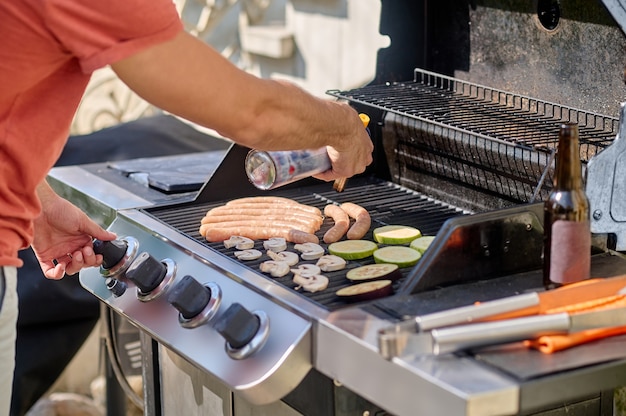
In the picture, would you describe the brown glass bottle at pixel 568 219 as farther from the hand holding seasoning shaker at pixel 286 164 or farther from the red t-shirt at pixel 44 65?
the red t-shirt at pixel 44 65

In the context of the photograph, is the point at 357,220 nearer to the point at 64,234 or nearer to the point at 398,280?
the point at 398,280

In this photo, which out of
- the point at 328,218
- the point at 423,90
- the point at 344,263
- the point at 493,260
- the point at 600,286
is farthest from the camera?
the point at 423,90

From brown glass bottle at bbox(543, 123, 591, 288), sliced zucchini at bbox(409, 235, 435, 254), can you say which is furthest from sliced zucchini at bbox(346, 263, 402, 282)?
brown glass bottle at bbox(543, 123, 591, 288)

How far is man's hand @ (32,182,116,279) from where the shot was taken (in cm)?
264

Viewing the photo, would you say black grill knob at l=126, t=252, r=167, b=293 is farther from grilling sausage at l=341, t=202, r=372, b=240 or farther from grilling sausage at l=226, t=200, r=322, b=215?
grilling sausage at l=341, t=202, r=372, b=240

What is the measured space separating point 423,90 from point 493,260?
98 centimetres

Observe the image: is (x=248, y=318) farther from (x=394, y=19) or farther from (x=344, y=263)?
(x=394, y=19)

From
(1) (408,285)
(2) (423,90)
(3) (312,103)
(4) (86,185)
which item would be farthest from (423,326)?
(4) (86,185)

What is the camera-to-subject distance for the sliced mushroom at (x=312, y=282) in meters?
2.24

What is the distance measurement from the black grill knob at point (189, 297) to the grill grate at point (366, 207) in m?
0.16

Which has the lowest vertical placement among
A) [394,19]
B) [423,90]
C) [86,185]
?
[86,185]

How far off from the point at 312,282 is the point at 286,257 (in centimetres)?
22

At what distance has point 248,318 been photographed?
2166 millimetres

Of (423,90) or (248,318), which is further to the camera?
(423,90)
